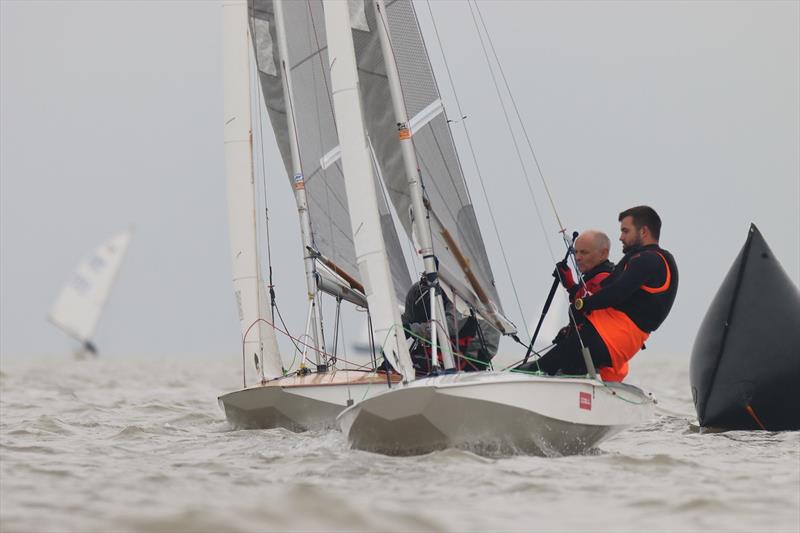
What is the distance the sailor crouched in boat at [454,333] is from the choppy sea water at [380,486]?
3.45ft

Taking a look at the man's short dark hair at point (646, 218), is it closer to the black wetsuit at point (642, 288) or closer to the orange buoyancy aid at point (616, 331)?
the black wetsuit at point (642, 288)

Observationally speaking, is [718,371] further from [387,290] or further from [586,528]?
[586,528]

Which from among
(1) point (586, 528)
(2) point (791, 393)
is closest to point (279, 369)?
(2) point (791, 393)

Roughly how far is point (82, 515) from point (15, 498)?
64 centimetres

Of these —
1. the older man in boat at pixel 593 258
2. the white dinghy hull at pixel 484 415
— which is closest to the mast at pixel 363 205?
the white dinghy hull at pixel 484 415

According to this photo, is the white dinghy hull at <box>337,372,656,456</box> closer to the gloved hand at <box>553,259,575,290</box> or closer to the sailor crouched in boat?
the gloved hand at <box>553,259,575,290</box>

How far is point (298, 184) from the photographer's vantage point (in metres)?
11.7

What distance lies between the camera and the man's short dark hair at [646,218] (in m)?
7.73

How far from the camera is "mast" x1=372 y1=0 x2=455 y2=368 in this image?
752 centimetres

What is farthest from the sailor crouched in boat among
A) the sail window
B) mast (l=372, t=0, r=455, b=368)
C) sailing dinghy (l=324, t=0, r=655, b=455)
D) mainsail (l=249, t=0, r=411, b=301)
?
the sail window

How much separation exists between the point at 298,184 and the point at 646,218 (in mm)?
4714

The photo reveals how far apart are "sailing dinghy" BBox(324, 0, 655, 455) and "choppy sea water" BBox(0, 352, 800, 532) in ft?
0.48

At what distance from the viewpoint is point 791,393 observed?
30.0ft

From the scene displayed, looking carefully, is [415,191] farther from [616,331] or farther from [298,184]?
[298,184]
